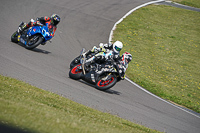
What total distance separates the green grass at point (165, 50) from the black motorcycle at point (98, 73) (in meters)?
3.69

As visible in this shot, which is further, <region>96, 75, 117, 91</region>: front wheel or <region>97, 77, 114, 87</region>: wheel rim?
<region>97, 77, 114, 87</region>: wheel rim

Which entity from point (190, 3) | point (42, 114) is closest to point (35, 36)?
point (42, 114)

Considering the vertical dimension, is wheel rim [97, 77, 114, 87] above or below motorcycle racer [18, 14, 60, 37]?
below

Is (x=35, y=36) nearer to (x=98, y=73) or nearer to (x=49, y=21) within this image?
(x=49, y=21)

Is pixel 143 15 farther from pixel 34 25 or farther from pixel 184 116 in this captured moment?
pixel 184 116

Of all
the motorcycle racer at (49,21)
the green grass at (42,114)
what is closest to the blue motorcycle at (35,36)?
the motorcycle racer at (49,21)

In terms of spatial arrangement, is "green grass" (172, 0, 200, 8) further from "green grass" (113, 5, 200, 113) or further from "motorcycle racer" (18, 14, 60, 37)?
"motorcycle racer" (18, 14, 60, 37)

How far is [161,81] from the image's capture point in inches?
640

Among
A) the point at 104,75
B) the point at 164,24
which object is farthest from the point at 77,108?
the point at 164,24

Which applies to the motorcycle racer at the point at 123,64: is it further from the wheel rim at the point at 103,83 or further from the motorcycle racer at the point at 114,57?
the wheel rim at the point at 103,83

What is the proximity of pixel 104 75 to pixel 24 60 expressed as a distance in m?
3.16

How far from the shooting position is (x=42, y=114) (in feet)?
17.7

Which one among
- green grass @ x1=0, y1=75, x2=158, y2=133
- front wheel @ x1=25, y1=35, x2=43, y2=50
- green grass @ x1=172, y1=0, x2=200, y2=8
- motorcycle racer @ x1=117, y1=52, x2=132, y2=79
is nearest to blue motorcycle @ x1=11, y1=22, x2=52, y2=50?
front wheel @ x1=25, y1=35, x2=43, y2=50

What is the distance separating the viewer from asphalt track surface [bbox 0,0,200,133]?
9.21m
